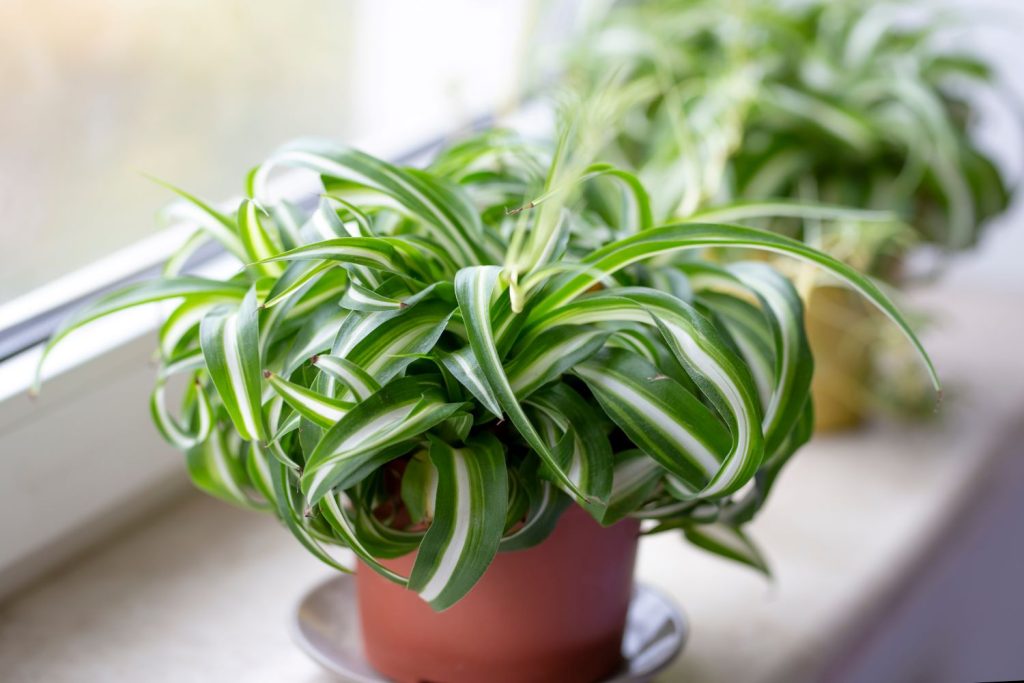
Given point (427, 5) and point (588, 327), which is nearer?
point (588, 327)

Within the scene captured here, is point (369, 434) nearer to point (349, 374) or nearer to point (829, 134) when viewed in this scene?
point (349, 374)

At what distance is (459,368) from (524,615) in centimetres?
15

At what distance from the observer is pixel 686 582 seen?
82 cm

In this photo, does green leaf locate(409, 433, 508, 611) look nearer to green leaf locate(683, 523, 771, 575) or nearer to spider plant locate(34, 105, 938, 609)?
spider plant locate(34, 105, 938, 609)

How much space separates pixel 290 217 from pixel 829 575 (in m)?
0.49

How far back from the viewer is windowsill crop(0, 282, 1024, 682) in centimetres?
70

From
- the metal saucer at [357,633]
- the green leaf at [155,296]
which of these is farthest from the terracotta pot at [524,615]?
the green leaf at [155,296]

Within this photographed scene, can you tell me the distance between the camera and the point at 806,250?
1.63ft

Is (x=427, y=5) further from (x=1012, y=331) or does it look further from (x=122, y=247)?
(x=1012, y=331)

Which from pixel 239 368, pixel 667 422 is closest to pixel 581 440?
pixel 667 422

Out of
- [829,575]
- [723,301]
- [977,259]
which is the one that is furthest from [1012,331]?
[723,301]

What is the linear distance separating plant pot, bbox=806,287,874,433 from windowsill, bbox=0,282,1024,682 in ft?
0.09

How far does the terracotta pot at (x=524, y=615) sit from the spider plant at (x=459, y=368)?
0.03 m

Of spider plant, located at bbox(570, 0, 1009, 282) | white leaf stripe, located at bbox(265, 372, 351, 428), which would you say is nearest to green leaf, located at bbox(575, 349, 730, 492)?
white leaf stripe, located at bbox(265, 372, 351, 428)
